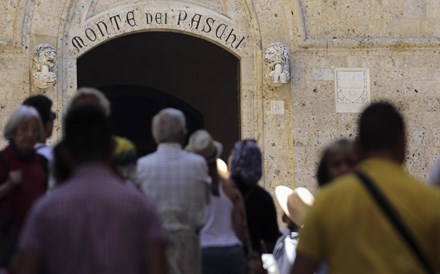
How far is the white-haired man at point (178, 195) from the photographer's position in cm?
718

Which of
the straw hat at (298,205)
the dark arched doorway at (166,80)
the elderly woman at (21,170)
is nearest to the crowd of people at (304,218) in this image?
the elderly woman at (21,170)

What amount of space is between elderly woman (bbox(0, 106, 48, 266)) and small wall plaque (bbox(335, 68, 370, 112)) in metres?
6.89

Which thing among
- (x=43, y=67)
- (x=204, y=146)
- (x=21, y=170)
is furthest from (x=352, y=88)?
(x=21, y=170)

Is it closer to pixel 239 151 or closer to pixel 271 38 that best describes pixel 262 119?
pixel 271 38

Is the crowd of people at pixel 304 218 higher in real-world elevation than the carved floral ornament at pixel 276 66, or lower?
lower

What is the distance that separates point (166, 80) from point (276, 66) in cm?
510

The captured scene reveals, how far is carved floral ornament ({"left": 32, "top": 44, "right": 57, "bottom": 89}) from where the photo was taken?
12.7 meters

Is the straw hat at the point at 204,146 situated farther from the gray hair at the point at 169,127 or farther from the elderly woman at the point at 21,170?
the elderly woman at the point at 21,170

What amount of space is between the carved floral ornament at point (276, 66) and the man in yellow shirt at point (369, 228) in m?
8.46

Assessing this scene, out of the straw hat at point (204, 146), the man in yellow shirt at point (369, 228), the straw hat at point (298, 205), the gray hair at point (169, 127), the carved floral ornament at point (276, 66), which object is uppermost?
the carved floral ornament at point (276, 66)

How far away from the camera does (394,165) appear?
486cm

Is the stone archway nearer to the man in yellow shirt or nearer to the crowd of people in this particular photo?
the crowd of people

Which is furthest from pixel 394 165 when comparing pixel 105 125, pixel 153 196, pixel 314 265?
pixel 153 196

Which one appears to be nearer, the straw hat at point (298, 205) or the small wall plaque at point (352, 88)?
the straw hat at point (298, 205)
